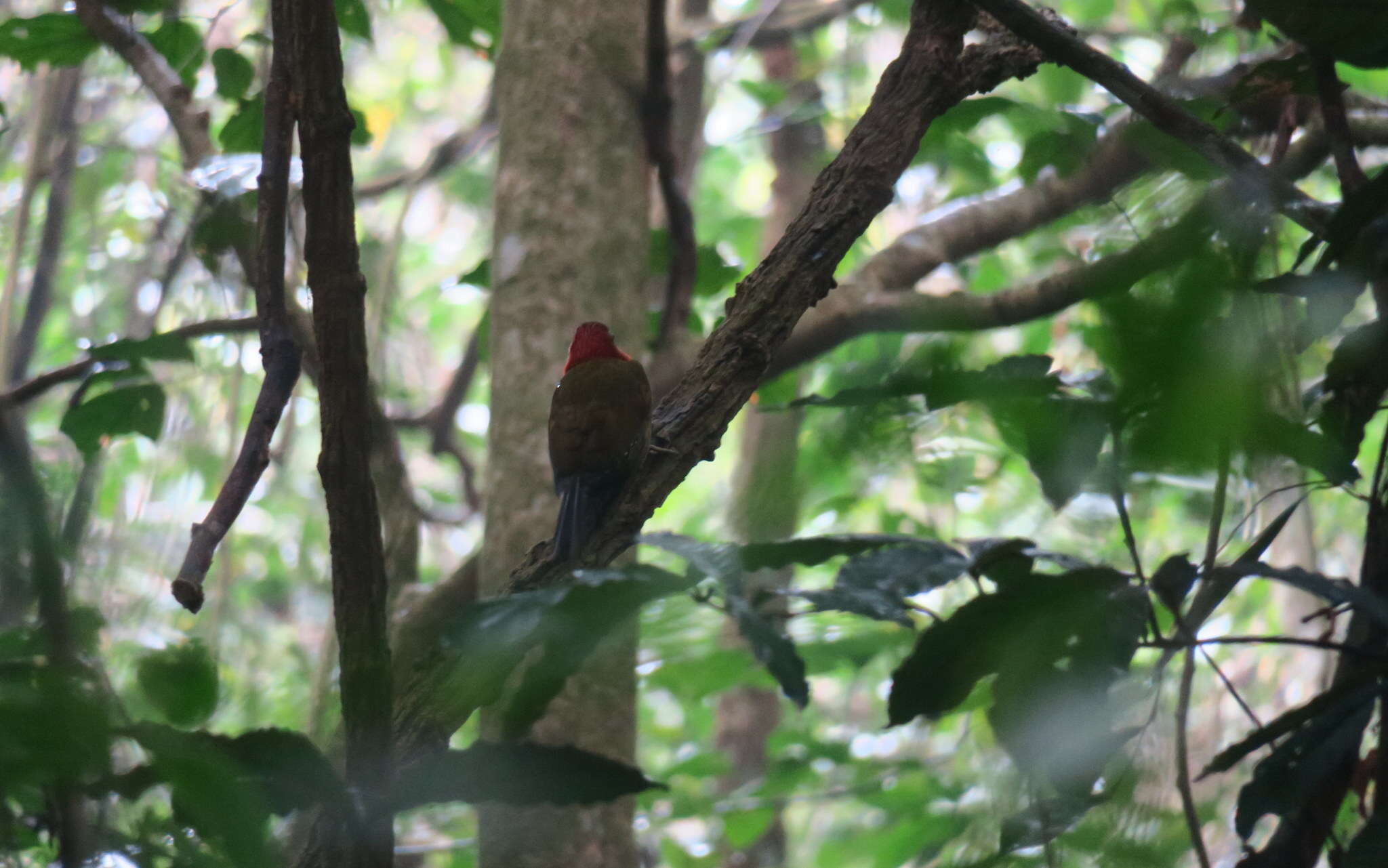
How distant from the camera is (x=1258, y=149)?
105 inches

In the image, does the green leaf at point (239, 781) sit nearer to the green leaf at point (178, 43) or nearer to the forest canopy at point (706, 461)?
the forest canopy at point (706, 461)

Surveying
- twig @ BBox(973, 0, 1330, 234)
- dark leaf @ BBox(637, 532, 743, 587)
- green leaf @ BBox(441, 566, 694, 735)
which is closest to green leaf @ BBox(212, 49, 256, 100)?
twig @ BBox(973, 0, 1330, 234)

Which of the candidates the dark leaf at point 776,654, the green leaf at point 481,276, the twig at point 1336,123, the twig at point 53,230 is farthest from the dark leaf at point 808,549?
the twig at point 53,230

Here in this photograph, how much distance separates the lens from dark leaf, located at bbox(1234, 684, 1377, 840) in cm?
120

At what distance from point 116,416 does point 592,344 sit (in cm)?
93

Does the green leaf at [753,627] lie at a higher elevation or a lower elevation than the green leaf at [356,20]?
lower

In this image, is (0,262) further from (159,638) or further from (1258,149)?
(1258,149)

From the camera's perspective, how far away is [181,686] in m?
0.82

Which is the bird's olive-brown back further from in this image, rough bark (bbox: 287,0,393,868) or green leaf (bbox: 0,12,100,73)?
green leaf (bbox: 0,12,100,73)

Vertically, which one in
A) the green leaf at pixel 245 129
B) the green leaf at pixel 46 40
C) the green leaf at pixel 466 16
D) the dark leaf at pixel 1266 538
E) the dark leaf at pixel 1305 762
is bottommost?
the dark leaf at pixel 1305 762

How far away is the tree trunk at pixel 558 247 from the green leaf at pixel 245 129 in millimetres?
570

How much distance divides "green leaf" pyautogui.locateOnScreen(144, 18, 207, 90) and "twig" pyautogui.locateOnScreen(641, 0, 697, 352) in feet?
3.38

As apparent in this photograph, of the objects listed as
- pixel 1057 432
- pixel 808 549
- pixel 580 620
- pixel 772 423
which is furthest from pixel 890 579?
pixel 772 423

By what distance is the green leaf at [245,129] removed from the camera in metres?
2.40
